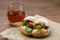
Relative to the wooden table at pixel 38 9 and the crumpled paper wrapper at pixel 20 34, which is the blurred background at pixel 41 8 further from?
the crumpled paper wrapper at pixel 20 34

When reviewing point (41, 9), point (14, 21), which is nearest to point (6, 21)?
point (14, 21)

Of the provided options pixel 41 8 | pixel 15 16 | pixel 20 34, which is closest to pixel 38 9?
pixel 41 8

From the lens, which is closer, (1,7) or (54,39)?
(54,39)

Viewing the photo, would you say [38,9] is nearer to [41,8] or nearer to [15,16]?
[41,8]

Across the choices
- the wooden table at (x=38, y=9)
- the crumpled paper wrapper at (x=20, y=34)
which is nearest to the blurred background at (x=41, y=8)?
the wooden table at (x=38, y=9)

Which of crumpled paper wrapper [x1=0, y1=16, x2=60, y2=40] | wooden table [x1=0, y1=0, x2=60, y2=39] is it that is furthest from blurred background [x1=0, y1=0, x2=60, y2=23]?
crumpled paper wrapper [x1=0, y1=16, x2=60, y2=40]

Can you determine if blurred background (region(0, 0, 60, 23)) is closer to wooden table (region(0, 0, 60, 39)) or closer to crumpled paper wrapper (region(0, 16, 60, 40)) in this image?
wooden table (region(0, 0, 60, 39))

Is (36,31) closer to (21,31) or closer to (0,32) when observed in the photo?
(21,31)

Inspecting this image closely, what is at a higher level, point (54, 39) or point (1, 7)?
point (1, 7)
